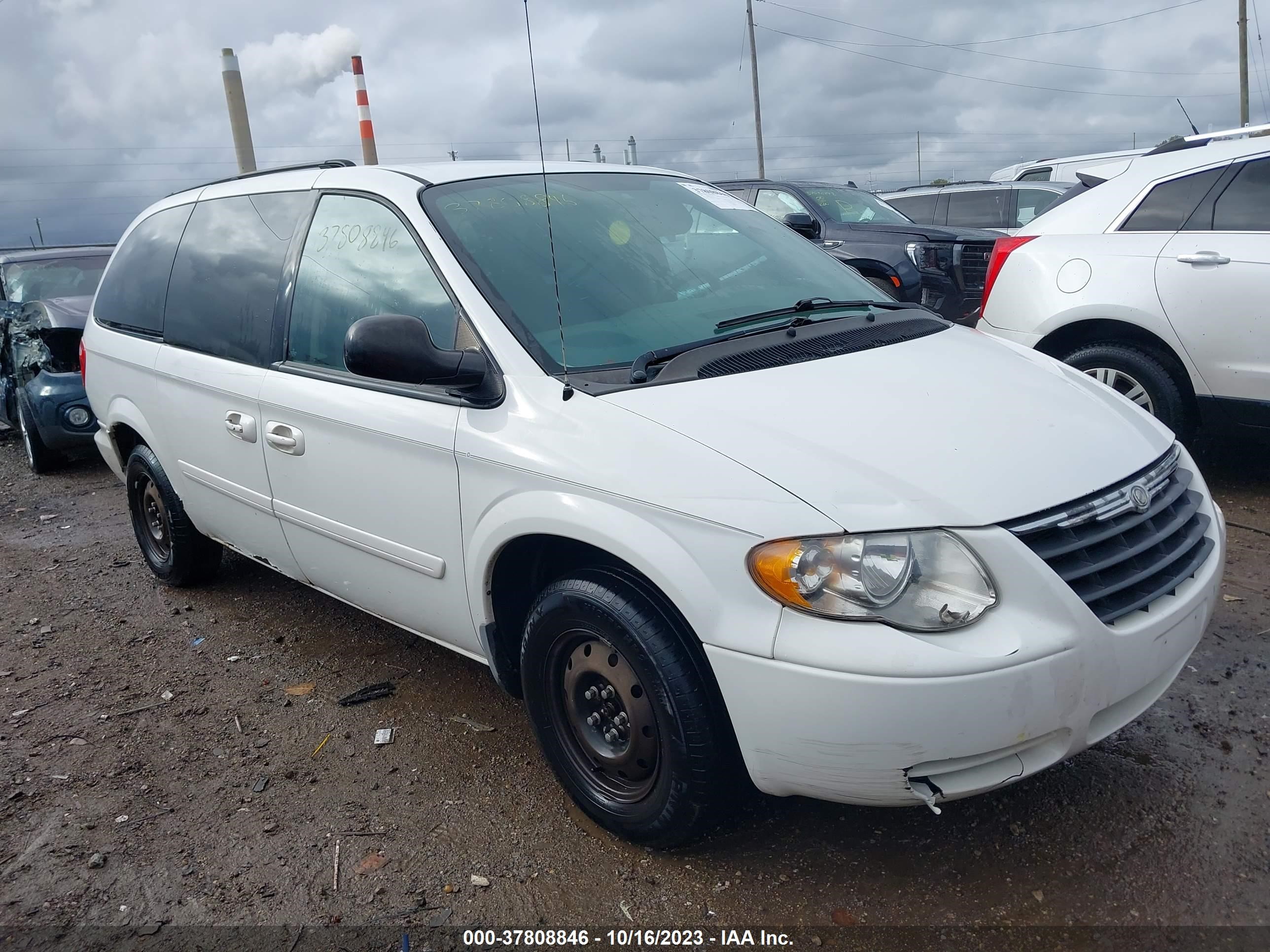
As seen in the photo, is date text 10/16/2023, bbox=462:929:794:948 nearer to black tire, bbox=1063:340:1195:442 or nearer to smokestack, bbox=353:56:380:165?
black tire, bbox=1063:340:1195:442

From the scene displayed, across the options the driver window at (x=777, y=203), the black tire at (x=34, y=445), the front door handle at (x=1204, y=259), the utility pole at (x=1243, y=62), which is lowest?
the black tire at (x=34, y=445)

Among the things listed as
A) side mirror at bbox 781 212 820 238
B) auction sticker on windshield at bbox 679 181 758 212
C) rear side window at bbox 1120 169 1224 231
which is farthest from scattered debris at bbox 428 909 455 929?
rear side window at bbox 1120 169 1224 231

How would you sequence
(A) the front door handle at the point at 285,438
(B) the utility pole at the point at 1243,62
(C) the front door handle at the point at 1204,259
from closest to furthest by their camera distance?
(A) the front door handle at the point at 285,438 < (C) the front door handle at the point at 1204,259 < (B) the utility pole at the point at 1243,62

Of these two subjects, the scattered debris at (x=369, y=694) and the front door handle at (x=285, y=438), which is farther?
the scattered debris at (x=369, y=694)

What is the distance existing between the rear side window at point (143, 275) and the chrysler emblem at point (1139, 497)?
3.69 metres

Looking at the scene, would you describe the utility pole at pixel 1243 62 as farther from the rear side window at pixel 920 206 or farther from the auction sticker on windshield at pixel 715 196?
the auction sticker on windshield at pixel 715 196

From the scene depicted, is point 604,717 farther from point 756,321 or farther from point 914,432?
point 756,321

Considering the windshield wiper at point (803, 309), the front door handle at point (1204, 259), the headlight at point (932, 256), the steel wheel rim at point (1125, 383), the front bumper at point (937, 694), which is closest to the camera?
the front bumper at point (937, 694)

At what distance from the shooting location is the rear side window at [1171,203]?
189 inches

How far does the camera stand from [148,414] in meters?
4.18

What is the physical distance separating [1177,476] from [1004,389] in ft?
1.65

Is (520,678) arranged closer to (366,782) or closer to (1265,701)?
(366,782)

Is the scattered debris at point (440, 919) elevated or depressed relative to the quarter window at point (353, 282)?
depressed

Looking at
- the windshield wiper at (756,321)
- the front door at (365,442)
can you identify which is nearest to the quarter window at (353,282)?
the front door at (365,442)
